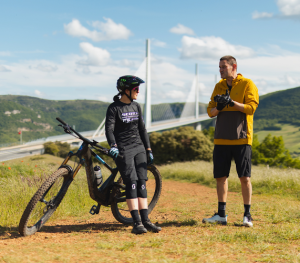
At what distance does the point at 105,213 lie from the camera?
486cm

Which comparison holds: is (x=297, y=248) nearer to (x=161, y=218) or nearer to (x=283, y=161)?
(x=161, y=218)

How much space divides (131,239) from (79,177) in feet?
14.2

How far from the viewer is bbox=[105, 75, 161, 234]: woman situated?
3.57m

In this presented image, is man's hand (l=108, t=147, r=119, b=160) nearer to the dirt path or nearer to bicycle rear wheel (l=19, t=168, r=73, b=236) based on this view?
bicycle rear wheel (l=19, t=168, r=73, b=236)

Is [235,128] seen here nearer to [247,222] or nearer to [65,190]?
[247,222]

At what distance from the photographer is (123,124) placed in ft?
12.0

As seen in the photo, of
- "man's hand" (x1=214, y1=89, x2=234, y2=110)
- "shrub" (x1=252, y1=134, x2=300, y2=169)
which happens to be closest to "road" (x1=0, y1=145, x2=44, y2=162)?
"shrub" (x1=252, y1=134, x2=300, y2=169)

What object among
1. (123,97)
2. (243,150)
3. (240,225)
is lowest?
(240,225)

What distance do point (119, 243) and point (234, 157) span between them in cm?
183

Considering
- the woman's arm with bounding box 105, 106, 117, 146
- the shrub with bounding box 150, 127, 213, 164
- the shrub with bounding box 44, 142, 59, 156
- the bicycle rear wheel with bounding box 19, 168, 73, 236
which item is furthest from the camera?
the shrub with bounding box 44, 142, 59, 156

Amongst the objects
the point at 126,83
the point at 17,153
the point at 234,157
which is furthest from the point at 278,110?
the point at 126,83

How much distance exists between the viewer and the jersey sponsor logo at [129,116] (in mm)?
3641

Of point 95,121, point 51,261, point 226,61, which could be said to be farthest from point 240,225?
point 95,121

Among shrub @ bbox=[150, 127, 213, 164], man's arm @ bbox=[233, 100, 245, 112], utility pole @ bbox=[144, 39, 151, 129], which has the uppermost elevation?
utility pole @ bbox=[144, 39, 151, 129]
